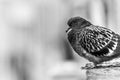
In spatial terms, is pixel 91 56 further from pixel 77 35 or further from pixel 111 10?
pixel 111 10

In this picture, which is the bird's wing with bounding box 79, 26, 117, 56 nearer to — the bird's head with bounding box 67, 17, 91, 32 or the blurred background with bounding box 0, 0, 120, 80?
the bird's head with bounding box 67, 17, 91, 32

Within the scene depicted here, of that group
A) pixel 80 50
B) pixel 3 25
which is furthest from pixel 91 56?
pixel 3 25

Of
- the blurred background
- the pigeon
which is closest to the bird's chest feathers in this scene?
the pigeon

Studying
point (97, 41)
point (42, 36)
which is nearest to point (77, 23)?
point (97, 41)

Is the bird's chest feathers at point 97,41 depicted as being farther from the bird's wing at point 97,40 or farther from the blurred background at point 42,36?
the blurred background at point 42,36

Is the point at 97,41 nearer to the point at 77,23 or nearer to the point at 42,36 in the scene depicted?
the point at 77,23

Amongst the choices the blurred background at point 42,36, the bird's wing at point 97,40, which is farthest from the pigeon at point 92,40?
the blurred background at point 42,36
